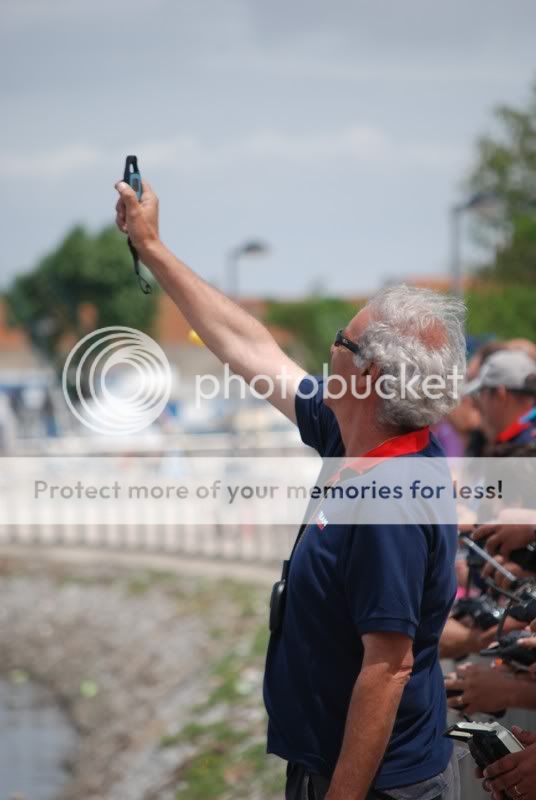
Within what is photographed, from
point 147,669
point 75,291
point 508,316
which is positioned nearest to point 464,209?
point 508,316

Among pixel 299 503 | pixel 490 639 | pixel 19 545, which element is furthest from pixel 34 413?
pixel 490 639

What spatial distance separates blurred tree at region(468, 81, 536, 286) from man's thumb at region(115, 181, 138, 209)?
48.9ft

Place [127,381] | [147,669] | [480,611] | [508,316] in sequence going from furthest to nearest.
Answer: [508,316] → [147,669] → [127,381] → [480,611]

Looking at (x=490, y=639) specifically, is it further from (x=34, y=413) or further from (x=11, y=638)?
(x=34, y=413)

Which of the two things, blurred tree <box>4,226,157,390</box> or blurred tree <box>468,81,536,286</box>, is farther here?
blurred tree <box>4,226,157,390</box>

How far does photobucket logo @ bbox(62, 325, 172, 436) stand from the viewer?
5.97 metres

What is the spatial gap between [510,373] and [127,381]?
3702 millimetres

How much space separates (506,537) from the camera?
2902 mm

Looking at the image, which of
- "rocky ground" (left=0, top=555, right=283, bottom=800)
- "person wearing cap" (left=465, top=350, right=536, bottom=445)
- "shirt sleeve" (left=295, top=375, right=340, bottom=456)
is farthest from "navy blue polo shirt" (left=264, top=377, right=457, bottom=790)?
"rocky ground" (left=0, top=555, right=283, bottom=800)

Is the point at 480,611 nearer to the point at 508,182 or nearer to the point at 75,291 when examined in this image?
the point at 508,182

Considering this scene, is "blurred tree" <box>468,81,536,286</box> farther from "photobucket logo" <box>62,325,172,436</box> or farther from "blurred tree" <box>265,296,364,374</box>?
"blurred tree" <box>265,296,364,374</box>

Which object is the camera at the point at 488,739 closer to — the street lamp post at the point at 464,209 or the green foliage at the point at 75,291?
the street lamp post at the point at 464,209

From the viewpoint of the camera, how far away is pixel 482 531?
295 cm

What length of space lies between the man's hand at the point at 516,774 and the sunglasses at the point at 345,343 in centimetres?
99
